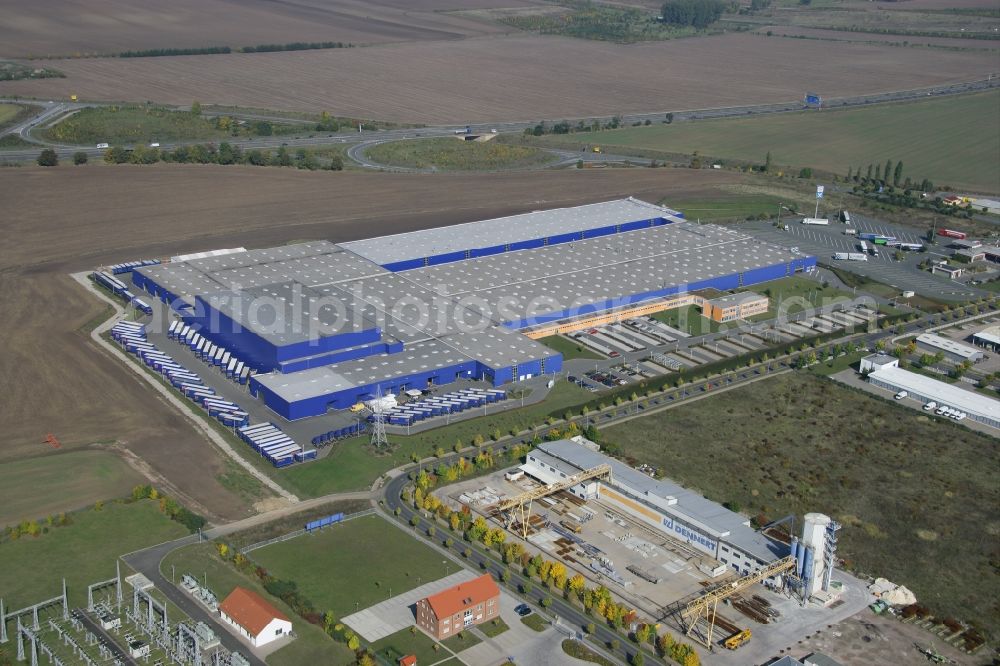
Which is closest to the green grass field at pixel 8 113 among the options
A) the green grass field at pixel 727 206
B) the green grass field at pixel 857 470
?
the green grass field at pixel 727 206

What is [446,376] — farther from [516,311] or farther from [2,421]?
[2,421]

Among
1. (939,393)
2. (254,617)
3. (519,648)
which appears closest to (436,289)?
(939,393)

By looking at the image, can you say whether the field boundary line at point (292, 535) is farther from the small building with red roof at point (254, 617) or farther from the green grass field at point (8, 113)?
the green grass field at point (8, 113)

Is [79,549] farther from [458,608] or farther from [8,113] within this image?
[8,113]

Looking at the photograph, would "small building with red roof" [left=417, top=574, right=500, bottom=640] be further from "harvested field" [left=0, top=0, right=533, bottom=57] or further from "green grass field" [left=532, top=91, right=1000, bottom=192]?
"harvested field" [left=0, top=0, right=533, bottom=57]

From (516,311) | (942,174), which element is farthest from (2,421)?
(942,174)

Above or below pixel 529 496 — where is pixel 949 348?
above

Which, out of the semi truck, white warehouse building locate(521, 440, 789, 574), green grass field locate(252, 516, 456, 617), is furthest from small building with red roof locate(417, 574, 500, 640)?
the semi truck
